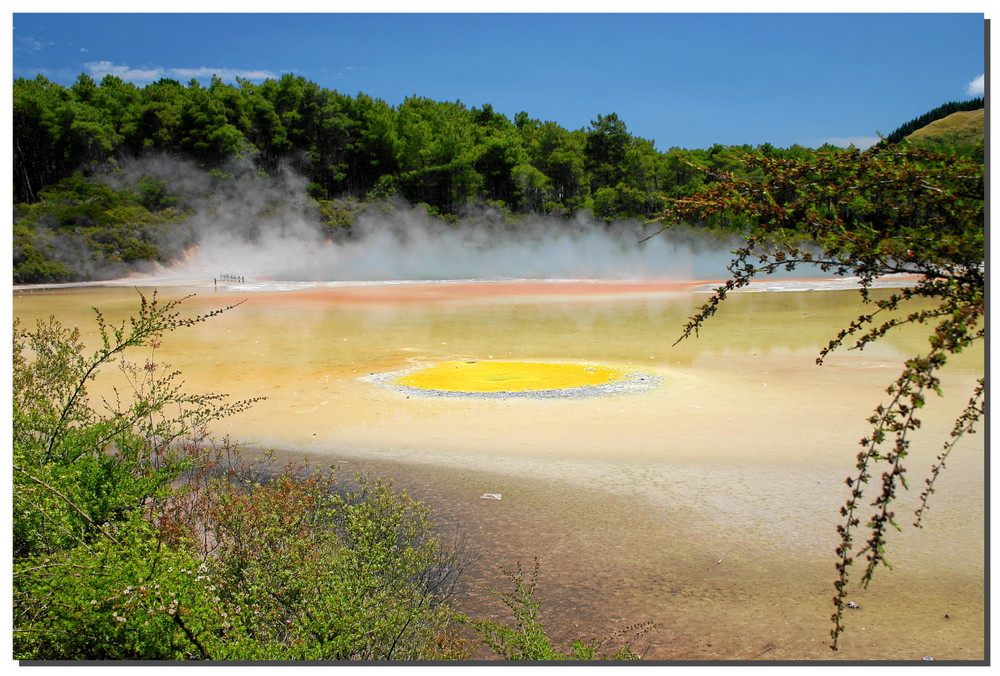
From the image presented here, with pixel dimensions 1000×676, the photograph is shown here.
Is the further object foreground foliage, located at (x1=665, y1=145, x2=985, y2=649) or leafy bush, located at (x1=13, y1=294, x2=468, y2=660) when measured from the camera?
leafy bush, located at (x1=13, y1=294, x2=468, y2=660)

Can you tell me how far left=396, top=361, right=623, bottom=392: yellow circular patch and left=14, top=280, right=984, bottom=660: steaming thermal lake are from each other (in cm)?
41

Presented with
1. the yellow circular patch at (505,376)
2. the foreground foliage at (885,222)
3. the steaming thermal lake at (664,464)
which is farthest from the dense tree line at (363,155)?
the foreground foliage at (885,222)

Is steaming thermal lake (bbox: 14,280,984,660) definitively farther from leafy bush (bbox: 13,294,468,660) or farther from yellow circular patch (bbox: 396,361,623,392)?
leafy bush (bbox: 13,294,468,660)

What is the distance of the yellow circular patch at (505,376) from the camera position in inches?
362

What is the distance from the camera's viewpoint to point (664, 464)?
20.0ft

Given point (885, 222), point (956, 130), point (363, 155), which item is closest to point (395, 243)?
point (363, 155)

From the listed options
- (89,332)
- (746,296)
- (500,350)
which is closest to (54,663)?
(500,350)

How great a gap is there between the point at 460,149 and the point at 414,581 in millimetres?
46470

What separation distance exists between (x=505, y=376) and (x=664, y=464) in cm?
402

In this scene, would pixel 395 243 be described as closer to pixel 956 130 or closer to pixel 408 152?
pixel 408 152

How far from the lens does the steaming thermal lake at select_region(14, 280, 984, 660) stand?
11.8 feet

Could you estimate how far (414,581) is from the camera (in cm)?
373

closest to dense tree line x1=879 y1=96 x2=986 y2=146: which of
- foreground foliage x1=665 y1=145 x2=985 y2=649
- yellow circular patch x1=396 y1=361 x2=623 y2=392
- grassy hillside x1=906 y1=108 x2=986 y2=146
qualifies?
grassy hillside x1=906 y1=108 x2=986 y2=146

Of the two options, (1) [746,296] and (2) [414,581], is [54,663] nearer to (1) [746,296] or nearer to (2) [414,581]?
(2) [414,581]
